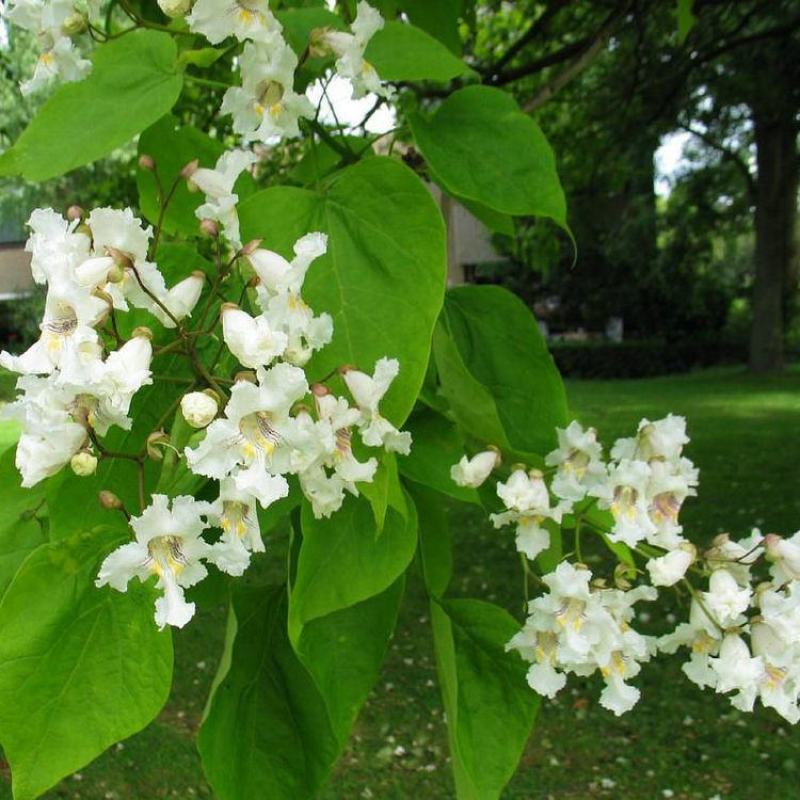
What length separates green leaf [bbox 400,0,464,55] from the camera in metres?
1.32

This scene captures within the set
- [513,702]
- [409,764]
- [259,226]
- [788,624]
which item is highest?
[259,226]

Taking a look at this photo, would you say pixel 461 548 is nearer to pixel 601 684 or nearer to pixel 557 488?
pixel 601 684

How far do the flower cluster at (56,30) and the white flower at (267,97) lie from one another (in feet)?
0.56

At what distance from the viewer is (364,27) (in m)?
0.84

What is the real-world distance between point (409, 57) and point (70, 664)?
1.96ft

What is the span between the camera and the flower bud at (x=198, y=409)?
0.70 metres

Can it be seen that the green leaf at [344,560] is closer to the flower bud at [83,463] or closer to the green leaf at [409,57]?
the flower bud at [83,463]

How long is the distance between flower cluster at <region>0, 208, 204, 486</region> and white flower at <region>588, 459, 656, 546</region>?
0.43 meters

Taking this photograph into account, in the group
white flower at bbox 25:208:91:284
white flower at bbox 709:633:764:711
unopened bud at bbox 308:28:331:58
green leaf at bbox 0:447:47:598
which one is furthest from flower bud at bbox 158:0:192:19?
white flower at bbox 709:633:764:711

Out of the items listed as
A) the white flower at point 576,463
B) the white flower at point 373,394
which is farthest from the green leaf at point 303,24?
the white flower at point 576,463

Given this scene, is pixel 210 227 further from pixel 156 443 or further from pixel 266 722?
pixel 266 722

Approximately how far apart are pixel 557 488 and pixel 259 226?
0.38m

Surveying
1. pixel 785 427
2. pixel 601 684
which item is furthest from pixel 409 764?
pixel 785 427

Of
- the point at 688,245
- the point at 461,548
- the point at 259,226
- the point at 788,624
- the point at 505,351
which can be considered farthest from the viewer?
the point at 688,245
